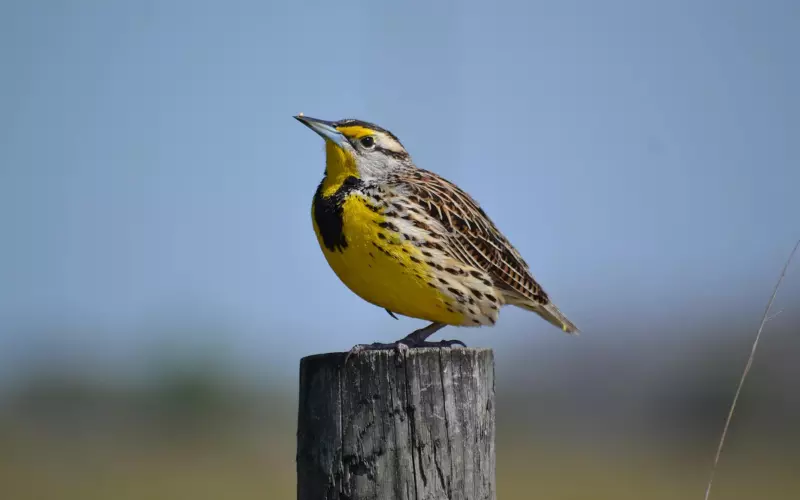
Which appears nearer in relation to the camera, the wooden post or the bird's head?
the wooden post

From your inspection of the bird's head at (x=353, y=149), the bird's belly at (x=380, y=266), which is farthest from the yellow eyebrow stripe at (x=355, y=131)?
the bird's belly at (x=380, y=266)

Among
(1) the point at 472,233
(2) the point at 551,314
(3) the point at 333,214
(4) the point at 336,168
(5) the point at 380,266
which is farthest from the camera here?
(2) the point at 551,314

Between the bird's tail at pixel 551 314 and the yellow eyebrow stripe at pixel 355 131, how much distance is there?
827 millimetres

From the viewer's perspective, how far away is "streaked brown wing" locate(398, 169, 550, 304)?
3811mm

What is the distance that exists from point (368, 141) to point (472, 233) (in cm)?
49

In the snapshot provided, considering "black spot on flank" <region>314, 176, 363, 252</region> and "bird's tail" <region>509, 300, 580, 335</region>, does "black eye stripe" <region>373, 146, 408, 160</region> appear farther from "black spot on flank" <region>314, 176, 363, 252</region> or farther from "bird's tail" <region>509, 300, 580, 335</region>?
"bird's tail" <region>509, 300, 580, 335</region>

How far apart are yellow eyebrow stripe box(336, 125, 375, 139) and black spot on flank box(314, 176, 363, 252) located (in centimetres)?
17

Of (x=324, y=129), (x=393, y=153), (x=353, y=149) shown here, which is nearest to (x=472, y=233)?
(x=393, y=153)

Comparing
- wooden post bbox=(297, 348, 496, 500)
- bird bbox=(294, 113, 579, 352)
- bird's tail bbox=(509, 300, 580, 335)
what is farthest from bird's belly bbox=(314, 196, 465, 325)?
wooden post bbox=(297, 348, 496, 500)

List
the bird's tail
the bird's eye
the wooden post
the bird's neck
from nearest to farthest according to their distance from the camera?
the wooden post
the bird's neck
the bird's eye
the bird's tail

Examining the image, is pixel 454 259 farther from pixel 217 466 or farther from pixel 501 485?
pixel 217 466

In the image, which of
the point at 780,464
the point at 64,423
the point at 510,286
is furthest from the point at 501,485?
the point at 510,286

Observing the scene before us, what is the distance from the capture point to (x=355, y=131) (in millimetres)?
3854

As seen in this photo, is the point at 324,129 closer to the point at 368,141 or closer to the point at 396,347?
the point at 368,141
